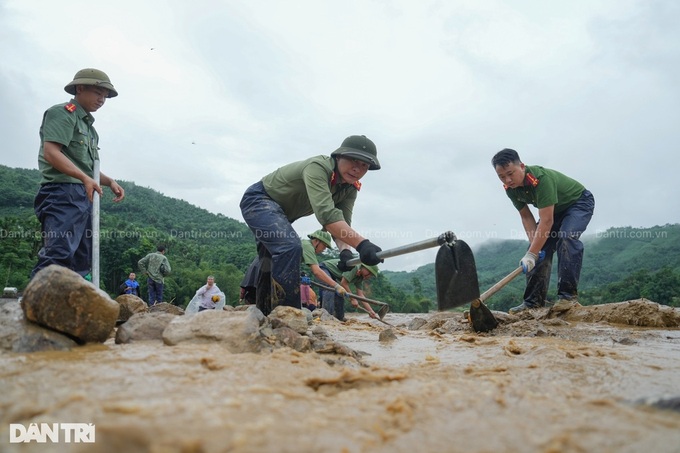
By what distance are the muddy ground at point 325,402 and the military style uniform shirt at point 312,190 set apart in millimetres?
1546

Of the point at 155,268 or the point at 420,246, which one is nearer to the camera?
the point at 420,246

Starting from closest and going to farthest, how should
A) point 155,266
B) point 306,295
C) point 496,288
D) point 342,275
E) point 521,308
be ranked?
1. point 496,288
2. point 521,308
3. point 342,275
4. point 306,295
5. point 155,266

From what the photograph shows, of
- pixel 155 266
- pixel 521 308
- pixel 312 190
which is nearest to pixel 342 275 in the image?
pixel 521 308

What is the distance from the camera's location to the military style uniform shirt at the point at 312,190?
11.8 ft

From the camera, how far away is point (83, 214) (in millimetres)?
3445

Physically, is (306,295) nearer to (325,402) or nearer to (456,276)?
(456,276)

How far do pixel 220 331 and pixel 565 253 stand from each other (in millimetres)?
4418

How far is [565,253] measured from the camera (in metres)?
5.28

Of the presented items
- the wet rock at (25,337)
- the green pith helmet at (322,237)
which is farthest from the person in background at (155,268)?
the wet rock at (25,337)

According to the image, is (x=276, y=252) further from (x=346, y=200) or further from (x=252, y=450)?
(x=252, y=450)

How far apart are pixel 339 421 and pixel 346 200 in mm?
3152

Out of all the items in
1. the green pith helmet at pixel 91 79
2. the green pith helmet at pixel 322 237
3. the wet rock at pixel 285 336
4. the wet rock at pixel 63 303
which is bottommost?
the wet rock at pixel 285 336

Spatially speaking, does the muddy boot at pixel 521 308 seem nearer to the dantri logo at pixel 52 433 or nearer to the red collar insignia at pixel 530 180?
the red collar insignia at pixel 530 180

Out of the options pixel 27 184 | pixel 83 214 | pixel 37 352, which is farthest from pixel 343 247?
pixel 27 184
